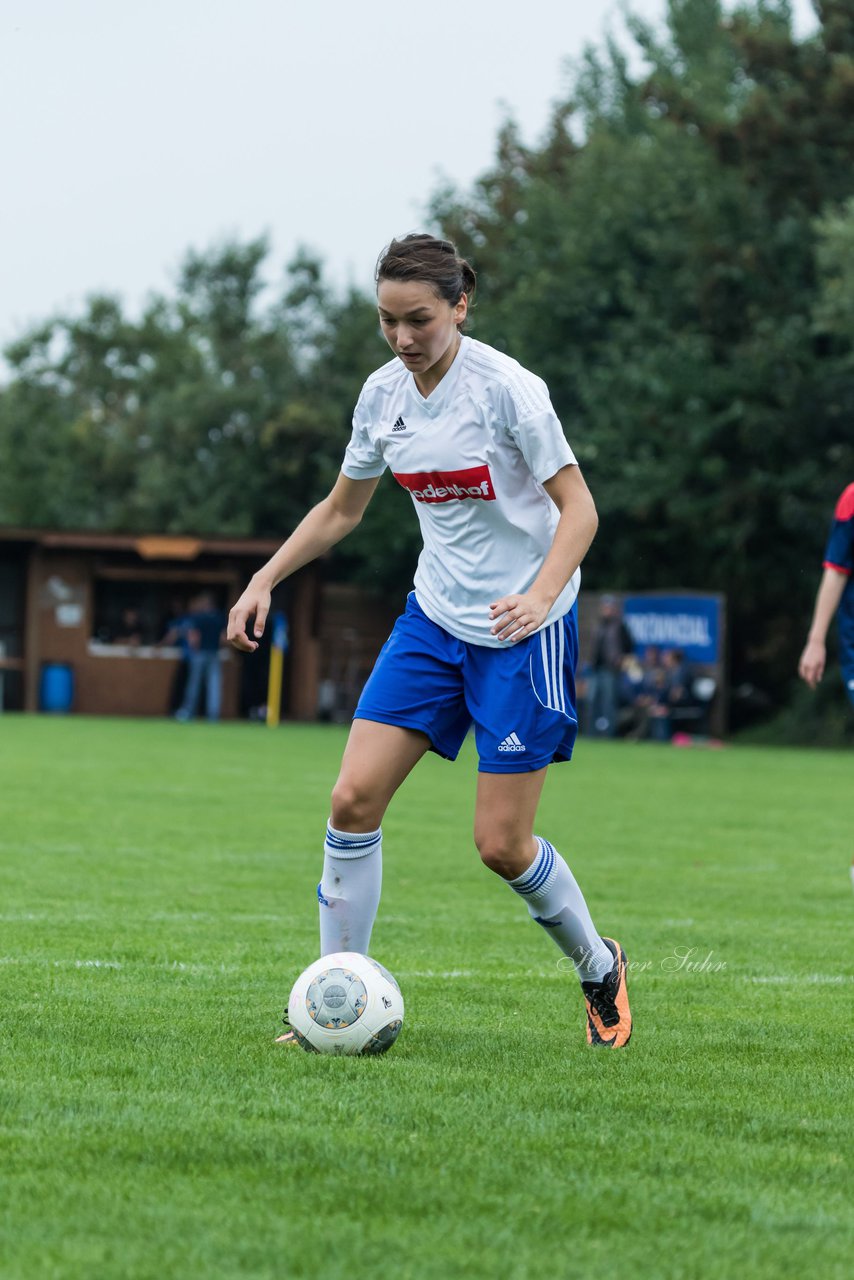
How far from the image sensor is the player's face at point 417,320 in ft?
15.5

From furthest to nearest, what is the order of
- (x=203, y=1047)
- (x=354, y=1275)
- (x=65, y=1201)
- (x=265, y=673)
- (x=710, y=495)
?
1. (x=265, y=673)
2. (x=710, y=495)
3. (x=203, y=1047)
4. (x=65, y=1201)
5. (x=354, y=1275)

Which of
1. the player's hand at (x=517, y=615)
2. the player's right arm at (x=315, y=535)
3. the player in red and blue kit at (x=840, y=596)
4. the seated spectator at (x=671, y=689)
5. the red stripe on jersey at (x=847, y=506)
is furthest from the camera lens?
the seated spectator at (x=671, y=689)

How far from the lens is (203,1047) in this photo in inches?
183

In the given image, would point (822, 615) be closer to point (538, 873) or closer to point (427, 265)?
point (538, 873)

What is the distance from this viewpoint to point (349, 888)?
16.6 ft

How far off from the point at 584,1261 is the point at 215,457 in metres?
42.9

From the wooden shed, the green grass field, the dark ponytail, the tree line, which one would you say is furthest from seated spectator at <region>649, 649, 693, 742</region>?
the dark ponytail

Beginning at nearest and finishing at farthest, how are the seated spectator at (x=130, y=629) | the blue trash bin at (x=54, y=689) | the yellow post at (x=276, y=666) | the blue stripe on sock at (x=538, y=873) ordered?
the blue stripe on sock at (x=538, y=873) < the yellow post at (x=276, y=666) < the blue trash bin at (x=54, y=689) < the seated spectator at (x=130, y=629)

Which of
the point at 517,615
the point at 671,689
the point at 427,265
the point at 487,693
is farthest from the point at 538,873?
the point at 671,689

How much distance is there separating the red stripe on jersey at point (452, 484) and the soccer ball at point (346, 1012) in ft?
4.28

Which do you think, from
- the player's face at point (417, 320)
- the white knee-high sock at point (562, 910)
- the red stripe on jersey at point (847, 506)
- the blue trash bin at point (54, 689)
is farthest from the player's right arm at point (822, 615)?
the blue trash bin at point (54, 689)

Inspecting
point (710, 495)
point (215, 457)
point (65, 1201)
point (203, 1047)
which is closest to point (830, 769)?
point (710, 495)

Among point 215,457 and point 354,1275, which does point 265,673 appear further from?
point 354,1275

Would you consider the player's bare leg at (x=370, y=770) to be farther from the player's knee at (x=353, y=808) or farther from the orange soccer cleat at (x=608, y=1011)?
the orange soccer cleat at (x=608, y=1011)
